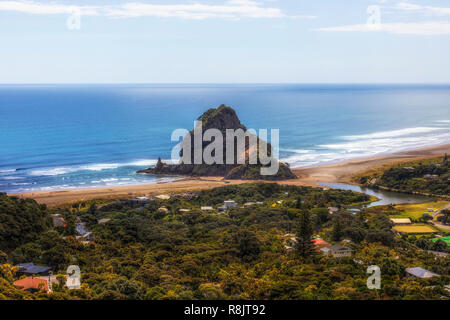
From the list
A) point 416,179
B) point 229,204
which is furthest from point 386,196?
point 229,204

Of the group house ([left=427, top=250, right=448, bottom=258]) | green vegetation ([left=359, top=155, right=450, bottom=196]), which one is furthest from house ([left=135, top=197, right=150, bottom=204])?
green vegetation ([left=359, top=155, right=450, bottom=196])

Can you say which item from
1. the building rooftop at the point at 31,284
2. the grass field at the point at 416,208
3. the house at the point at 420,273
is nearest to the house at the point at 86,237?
the building rooftop at the point at 31,284

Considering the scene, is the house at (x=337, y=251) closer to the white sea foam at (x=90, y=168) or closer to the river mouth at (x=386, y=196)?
the river mouth at (x=386, y=196)

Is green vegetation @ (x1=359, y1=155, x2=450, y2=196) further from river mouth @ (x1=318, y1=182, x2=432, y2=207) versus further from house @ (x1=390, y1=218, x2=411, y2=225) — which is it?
house @ (x1=390, y1=218, x2=411, y2=225)
